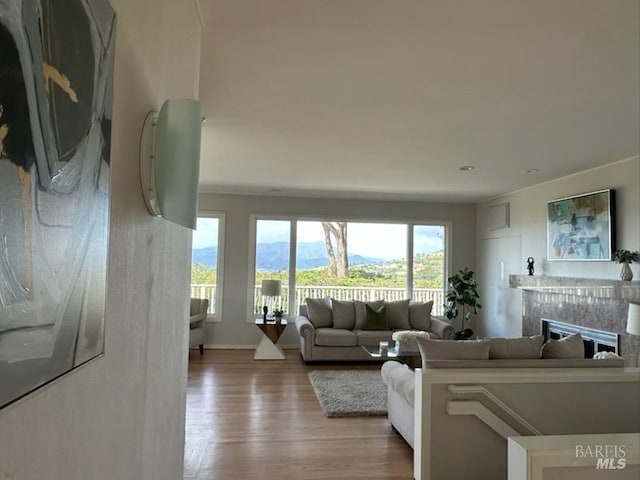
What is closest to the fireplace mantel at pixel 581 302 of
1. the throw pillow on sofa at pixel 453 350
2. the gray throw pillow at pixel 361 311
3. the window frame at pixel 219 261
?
the gray throw pillow at pixel 361 311

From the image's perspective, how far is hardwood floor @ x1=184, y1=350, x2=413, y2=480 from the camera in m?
2.94

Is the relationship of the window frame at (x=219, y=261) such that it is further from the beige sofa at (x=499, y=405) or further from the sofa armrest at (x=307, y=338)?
the beige sofa at (x=499, y=405)

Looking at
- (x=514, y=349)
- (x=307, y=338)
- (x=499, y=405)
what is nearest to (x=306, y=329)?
(x=307, y=338)

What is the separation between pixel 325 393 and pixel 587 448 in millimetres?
3083

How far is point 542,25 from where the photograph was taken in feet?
6.59

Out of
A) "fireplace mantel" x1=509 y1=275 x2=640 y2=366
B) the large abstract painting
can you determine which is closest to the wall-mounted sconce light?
the large abstract painting

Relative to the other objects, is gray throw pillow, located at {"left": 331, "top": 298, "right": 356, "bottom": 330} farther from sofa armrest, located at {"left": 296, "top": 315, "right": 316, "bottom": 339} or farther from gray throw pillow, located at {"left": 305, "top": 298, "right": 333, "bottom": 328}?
sofa armrest, located at {"left": 296, "top": 315, "right": 316, "bottom": 339}

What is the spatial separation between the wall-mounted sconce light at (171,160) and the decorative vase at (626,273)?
4426 mm

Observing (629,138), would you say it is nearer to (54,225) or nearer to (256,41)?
(256,41)

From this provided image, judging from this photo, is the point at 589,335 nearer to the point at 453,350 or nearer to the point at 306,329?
the point at 453,350

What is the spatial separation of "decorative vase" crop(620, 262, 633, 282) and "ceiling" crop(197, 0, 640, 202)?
3.58ft

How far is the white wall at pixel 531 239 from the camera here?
439 centimetres

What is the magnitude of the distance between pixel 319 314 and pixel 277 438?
125 inches

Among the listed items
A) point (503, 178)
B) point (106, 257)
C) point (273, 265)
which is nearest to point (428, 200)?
point (503, 178)
